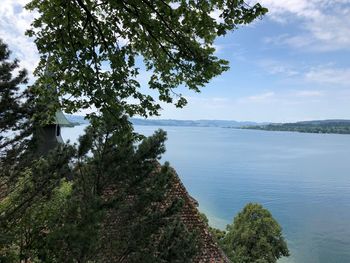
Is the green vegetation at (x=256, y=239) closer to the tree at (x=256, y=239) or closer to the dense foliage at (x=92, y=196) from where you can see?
the tree at (x=256, y=239)

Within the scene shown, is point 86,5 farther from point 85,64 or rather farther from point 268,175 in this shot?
point 268,175

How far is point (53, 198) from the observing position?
11.7 metres

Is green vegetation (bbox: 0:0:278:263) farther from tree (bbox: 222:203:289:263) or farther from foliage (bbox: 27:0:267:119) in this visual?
tree (bbox: 222:203:289:263)

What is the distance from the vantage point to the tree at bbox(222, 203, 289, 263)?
30.6m

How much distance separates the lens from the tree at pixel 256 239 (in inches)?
1203

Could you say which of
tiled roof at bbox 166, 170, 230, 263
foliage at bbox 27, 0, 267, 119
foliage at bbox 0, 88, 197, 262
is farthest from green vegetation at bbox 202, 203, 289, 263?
foliage at bbox 27, 0, 267, 119

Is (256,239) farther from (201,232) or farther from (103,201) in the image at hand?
(103,201)

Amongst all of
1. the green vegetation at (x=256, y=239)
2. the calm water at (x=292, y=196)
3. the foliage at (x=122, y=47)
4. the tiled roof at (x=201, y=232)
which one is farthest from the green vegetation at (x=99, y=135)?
the calm water at (x=292, y=196)

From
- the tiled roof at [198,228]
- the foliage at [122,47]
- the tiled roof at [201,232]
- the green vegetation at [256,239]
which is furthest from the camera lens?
the green vegetation at [256,239]

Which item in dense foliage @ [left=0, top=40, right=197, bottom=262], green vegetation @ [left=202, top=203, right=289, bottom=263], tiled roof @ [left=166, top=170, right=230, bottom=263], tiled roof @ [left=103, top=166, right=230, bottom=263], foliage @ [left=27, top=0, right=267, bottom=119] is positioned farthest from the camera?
green vegetation @ [left=202, top=203, right=289, bottom=263]

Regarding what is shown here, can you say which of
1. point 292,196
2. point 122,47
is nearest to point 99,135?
point 122,47

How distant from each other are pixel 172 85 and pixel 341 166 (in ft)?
328

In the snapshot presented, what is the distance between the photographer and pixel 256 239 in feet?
103

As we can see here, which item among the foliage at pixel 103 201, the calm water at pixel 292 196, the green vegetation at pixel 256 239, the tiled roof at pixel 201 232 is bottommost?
the calm water at pixel 292 196
